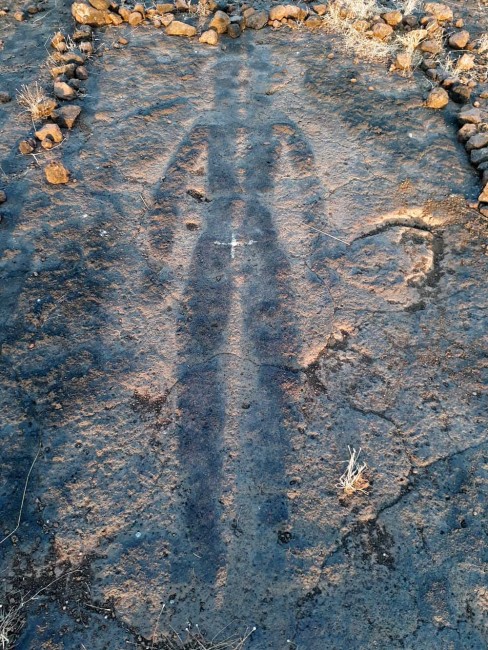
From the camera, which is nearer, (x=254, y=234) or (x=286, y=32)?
(x=254, y=234)

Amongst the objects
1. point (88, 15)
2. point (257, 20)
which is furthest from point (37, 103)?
point (257, 20)

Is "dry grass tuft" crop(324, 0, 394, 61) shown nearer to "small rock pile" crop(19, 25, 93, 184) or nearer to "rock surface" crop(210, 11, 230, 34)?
"rock surface" crop(210, 11, 230, 34)

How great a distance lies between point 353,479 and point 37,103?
4.07 metres

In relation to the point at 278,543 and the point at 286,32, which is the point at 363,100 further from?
the point at 278,543

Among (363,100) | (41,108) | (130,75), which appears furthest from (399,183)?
(41,108)

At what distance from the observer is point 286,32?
18.4ft

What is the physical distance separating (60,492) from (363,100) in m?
4.17

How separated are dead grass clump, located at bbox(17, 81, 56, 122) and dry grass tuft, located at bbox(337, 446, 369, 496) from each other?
12.7 feet

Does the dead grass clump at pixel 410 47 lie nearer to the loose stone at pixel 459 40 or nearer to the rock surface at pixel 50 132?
the loose stone at pixel 459 40

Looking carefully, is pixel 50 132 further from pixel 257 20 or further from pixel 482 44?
pixel 482 44

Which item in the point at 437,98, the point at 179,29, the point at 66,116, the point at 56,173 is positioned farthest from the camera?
the point at 179,29

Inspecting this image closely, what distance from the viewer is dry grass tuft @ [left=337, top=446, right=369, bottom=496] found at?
2787 mm

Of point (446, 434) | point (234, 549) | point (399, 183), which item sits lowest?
point (234, 549)

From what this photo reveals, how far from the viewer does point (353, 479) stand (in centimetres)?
279
